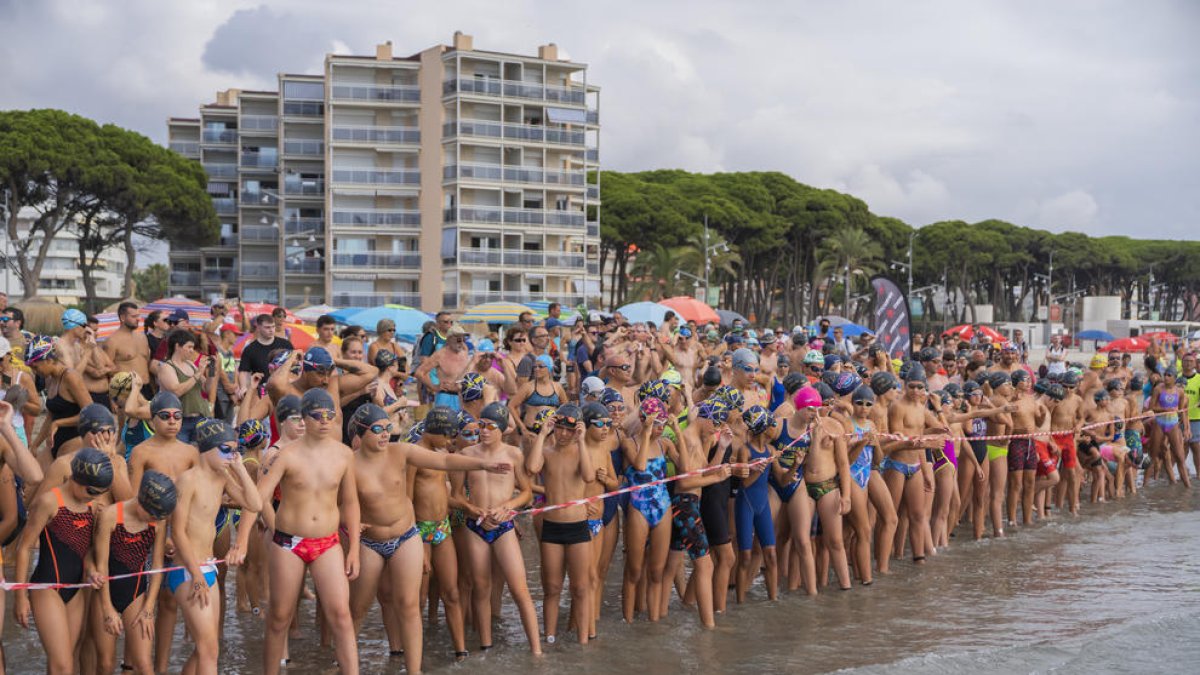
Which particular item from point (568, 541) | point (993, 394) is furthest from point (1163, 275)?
point (568, 541)

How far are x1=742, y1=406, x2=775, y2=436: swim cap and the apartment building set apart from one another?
5413 centimetres

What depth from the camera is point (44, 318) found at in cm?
3534

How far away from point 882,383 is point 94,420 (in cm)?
691

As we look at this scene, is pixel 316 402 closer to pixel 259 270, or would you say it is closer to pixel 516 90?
pixel 516 90

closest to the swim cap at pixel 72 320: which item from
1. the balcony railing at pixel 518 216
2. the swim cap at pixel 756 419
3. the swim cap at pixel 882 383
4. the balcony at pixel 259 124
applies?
the swim cap at pixel 756 419

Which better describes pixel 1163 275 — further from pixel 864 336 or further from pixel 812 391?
pixel 812 391

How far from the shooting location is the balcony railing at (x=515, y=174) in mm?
62062

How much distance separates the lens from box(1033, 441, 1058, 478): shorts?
508 inches

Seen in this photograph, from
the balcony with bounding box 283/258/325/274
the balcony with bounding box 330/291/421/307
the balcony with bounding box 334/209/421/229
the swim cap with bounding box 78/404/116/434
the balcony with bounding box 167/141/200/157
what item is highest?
the balcony with bounding box 167/141/200/157

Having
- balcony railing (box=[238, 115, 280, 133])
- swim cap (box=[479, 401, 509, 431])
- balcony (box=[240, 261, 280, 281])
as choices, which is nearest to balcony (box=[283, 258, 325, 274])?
balcony (box=[240, 261, 280, 281])

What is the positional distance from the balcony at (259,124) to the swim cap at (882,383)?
65.1 m

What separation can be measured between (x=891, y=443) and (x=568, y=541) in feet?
12.9

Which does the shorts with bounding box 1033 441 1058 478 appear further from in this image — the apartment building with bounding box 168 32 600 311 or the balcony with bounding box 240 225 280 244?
the balcony with bounding box 240 225 280 244

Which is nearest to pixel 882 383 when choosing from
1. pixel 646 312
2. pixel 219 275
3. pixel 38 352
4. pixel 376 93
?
pixel 38 352
